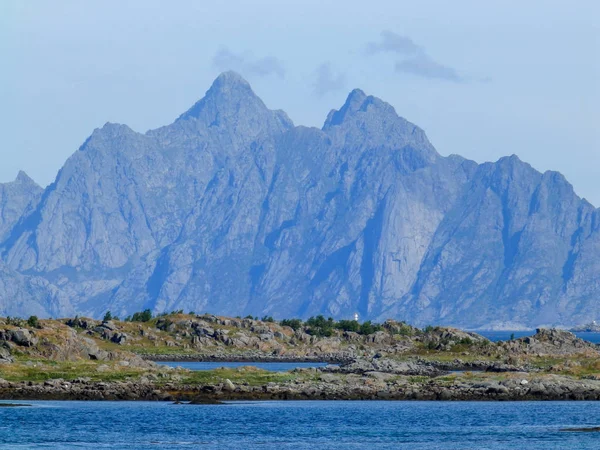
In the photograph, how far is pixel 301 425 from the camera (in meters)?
98.8

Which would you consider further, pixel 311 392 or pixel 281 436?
pixel 311 392

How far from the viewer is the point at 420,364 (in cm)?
16750

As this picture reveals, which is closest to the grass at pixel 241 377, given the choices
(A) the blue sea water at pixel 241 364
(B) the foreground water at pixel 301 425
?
(B) the foreground water at pixel 301 425

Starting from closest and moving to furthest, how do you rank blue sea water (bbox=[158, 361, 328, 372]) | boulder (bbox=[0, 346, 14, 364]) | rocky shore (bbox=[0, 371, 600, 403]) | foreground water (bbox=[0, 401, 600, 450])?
1. foreground water (bbox=[0, 401, 600, 450])
2. rocky shore (bbox=[0, 371, 600, 403])
3. boulder (bbox=[0, 346, 14, 364])
4. blue sea water (bbox=[158, 361, 328, 372])

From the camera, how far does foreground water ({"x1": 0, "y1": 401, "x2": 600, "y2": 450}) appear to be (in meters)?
87.6

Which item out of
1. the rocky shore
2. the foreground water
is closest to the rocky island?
the rocky shore

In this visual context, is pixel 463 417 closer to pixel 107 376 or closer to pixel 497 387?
pixel 497 387

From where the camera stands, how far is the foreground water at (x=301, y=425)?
8762 centimetres

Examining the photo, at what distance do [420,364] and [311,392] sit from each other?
51.1 m

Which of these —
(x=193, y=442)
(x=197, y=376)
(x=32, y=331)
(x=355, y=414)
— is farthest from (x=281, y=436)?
(x=32, y=331)

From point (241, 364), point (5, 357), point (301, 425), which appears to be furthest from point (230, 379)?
point (241, 364)

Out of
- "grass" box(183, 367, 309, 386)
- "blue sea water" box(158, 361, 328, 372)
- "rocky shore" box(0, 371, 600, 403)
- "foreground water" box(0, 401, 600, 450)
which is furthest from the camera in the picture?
"blue sea water" box(158, 361, 328, 372)

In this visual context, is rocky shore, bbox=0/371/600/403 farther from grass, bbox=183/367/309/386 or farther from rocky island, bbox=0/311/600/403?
grass, bbox=183/367/309/386

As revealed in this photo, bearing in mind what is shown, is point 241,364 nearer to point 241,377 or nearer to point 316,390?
point 241,377
